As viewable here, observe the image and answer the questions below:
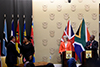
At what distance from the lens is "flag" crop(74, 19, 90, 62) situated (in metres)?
7.14

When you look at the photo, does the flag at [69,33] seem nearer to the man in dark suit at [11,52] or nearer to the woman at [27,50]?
the woman at [27,50]

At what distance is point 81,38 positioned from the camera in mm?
7191

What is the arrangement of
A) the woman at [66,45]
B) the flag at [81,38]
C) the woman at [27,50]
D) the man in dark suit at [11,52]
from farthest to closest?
the flag at [81,38] → the woman at [66,45] → the woman at [27,50] → the man in dark suit at [11,52]

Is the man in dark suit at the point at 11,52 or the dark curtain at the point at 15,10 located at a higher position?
the dark curtain at the point at 15,10

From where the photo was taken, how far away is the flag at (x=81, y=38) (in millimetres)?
7145

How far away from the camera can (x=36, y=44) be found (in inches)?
294

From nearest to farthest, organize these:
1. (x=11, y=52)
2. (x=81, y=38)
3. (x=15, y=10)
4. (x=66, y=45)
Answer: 1. (x=11, y=52)
2. (x=66, y=45)
3. (x=15, y=10)
4. (x=81, y=38)

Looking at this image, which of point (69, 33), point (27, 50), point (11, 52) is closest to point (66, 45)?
point (69, 33)

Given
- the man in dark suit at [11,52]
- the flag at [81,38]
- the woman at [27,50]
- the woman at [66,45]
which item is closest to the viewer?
the man in dark suit at [11,52]

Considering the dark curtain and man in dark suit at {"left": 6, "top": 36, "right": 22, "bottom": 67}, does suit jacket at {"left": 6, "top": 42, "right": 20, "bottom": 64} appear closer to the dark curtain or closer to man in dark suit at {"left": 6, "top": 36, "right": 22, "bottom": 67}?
man in dark suit at {"left": 6, "top": 36, "right": 22, "bottom": 67}

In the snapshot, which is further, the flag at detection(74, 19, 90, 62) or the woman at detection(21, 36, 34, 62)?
the flag at detection(74, 19, 90, 62)

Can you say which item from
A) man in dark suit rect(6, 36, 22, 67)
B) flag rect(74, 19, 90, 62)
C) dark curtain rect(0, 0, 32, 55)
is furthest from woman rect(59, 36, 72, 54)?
man in dark suit rect(6, 36, 22, 67)

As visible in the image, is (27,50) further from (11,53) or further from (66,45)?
(66,45)

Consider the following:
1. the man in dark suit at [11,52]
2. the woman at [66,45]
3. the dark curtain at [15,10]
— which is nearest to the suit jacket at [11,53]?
the man in dark suit at [11,52]
